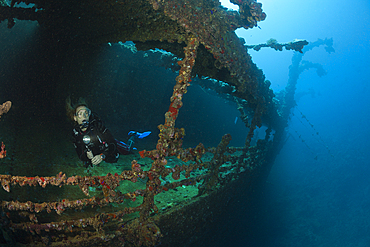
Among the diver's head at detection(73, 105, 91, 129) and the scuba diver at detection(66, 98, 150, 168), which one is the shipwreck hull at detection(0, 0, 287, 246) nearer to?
the scuba diver at detection(66, 98, 150, 168)

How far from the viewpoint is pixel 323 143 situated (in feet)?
136

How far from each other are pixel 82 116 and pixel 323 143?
51588mm

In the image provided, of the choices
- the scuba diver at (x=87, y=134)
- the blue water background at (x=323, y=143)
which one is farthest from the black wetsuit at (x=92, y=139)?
the blue water background at (x=323, y=143)

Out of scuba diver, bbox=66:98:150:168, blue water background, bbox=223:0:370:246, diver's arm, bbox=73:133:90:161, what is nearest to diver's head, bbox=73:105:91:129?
scuba diver, bbox=66:98:150:168

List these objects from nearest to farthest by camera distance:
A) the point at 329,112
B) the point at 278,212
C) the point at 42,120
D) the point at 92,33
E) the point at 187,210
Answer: the point at 187,210, the point at 92,33, the point at 42,120, the point at 278,212, the point at 329,112

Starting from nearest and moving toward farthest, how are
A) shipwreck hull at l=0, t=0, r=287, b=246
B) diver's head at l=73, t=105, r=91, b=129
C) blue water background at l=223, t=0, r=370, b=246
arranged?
1. shipwreck hull at l=0, t=0, r=287, b=246
2. diver's head at l=73, t=105, r=91, b=129
3. blue water background at l=223, t=0, r=370, b=246

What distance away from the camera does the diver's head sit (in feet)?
9.85

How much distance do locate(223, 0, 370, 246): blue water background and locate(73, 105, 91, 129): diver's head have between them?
7420mm

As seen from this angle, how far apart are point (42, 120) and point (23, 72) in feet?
4.66

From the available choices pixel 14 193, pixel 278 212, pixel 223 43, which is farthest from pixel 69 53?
pixel 278 212

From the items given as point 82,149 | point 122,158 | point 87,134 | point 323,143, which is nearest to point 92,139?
point 87,134

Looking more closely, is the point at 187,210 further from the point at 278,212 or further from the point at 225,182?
the point at 278,212

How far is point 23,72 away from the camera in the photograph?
5.05 meters

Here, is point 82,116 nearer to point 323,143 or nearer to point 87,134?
point 87,134
